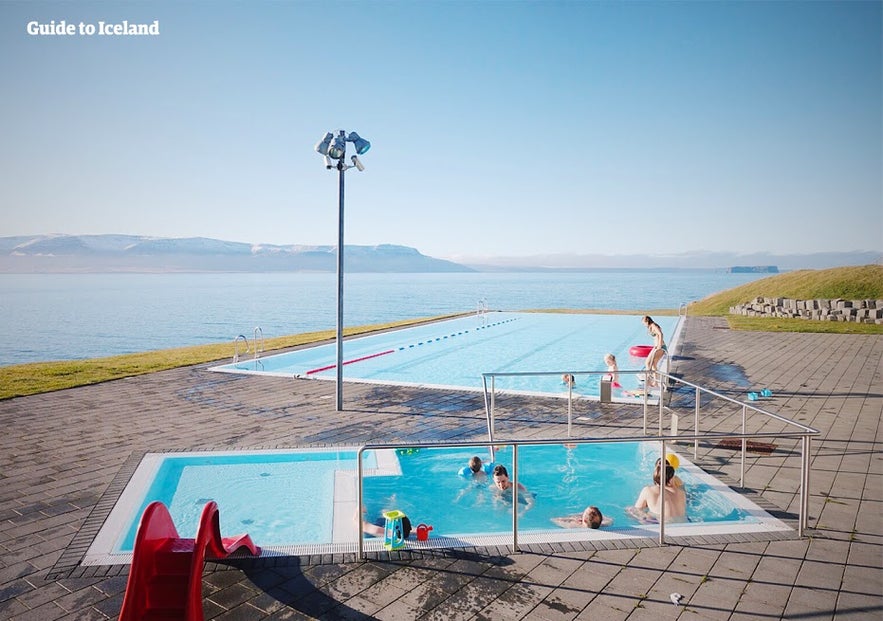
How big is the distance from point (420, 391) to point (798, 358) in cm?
1018

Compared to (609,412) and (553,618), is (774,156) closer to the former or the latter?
(609,412)

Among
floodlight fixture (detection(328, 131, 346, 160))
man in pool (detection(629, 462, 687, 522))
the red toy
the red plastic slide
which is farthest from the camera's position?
the red toy

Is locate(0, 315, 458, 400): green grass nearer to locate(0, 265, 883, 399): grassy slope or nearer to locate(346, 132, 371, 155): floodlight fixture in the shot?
locate(0, 265, 883, 399): grassy slope

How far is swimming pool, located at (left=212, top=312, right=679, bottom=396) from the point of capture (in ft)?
40.7

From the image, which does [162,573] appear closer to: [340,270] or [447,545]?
[447,545]

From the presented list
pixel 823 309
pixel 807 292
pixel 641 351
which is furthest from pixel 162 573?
pixel 807 292

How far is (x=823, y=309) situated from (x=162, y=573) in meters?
27.9

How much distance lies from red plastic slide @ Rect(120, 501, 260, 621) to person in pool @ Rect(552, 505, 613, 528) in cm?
314

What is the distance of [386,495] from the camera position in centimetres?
607

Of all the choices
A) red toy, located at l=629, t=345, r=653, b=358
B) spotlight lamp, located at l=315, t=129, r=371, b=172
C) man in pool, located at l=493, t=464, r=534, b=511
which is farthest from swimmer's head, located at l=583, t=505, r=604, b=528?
red toy, located at l=629, t=345, r=653, b=358

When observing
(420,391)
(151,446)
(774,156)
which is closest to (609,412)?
(420,391)

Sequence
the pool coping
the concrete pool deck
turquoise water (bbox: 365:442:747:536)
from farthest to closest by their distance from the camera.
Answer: turquoise water (bbox: 365:442:747:536) → the pool coping → the concrete pool deck

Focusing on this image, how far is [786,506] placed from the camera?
477 cm

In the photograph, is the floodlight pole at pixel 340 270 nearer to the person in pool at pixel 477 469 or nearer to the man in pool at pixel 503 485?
the person in pool at pixel 477 469
